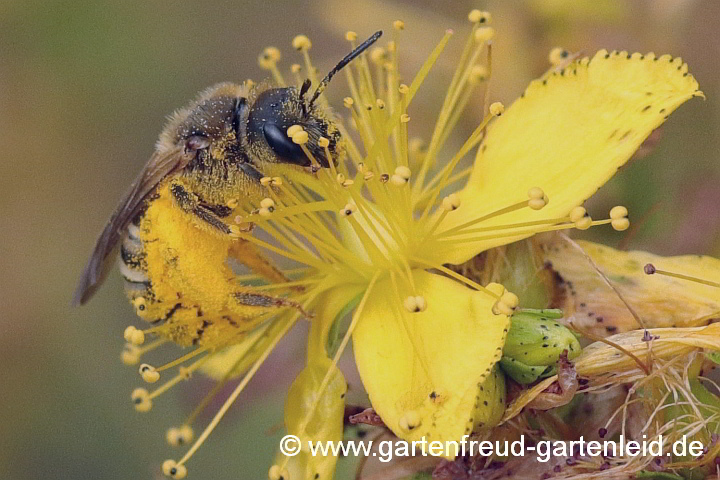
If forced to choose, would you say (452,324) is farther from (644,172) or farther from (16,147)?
(16,147)

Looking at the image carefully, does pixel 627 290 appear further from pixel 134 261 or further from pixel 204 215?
pixel 134 261

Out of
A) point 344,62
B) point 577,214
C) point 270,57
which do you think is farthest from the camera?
point 270,57

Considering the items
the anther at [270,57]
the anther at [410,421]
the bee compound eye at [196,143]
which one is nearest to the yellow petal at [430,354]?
the anther at [410,421]

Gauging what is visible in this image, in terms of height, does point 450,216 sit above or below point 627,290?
above

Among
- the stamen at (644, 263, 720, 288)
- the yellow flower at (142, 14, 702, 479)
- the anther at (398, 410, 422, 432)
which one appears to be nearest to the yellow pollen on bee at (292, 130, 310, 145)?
the yellow flower at (142, 14, 702, 479)

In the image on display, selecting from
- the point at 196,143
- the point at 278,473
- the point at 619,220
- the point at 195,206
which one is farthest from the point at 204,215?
the point at 619,220

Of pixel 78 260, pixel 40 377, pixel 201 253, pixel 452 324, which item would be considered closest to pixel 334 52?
pixel 78 260
